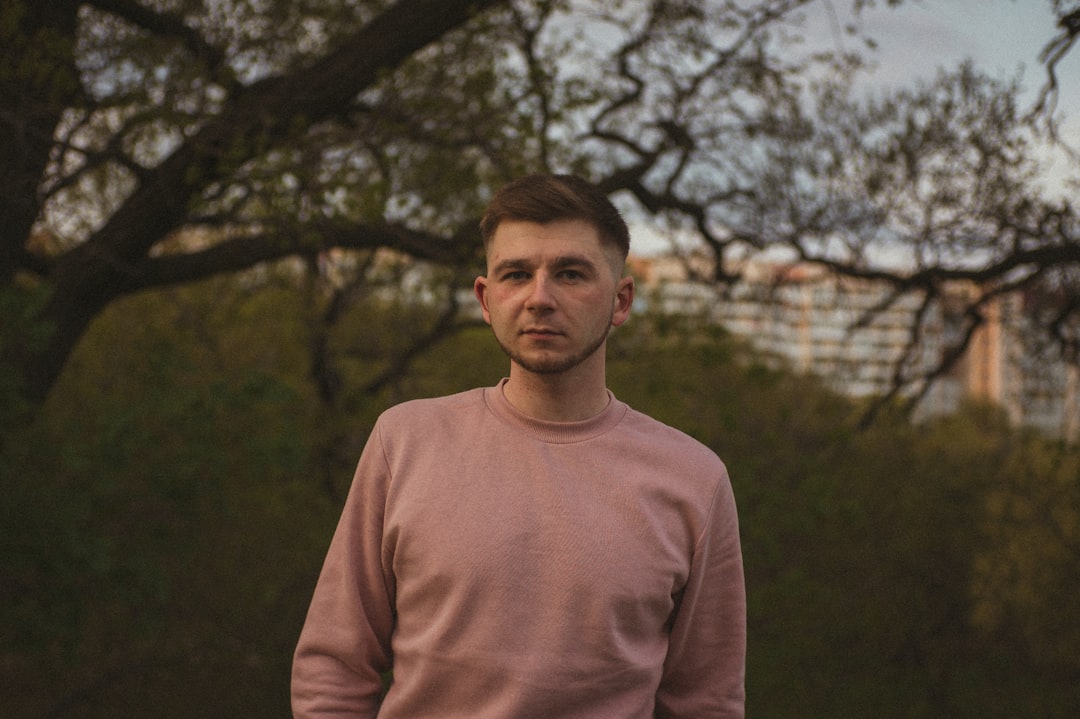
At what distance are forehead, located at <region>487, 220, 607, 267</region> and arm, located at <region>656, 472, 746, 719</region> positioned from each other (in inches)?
18.6

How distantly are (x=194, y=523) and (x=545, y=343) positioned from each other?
7.35 m

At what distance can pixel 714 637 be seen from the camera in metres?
2.07

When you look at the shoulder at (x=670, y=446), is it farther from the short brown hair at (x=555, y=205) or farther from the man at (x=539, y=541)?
the short brown hair at (x=555, y=205)

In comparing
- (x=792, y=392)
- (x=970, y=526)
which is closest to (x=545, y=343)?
(x=792, y=392)

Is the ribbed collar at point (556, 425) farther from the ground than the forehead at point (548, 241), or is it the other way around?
the forehead at point (548, 241)

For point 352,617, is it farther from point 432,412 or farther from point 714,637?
point 714,637

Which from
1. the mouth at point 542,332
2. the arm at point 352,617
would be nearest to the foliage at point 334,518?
the arm at point 352,617

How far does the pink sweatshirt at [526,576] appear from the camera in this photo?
1875mm

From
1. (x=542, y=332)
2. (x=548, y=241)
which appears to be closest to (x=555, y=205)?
(x=548, y=241)

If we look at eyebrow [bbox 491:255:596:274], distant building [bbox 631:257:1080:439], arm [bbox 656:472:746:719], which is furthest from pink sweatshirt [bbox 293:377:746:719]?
distant building [bbox 631:257:1080:439]

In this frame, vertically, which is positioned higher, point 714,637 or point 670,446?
point 670,446

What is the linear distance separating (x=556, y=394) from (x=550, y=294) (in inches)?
7.2

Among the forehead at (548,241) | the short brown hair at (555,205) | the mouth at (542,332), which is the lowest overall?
the mouth at (542,332)

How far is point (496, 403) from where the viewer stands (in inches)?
82.4
